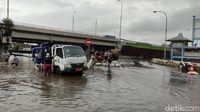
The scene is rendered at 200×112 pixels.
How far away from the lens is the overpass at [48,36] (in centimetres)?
6197

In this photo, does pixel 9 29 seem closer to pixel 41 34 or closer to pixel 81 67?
pixel 41 34

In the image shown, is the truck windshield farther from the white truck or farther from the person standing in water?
the person standing in water

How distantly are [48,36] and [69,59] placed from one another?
161 ft

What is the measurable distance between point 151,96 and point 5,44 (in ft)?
171

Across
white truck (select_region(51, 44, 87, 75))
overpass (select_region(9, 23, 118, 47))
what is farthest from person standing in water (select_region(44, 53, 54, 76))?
overpass (select_region(9, 23, 118, 47))

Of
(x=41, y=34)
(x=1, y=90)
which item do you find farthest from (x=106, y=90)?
(x=41, y=34)

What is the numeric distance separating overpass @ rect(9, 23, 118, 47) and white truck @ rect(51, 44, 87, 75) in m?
38.6

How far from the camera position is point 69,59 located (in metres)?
20.6

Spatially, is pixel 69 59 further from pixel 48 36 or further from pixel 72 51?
pixel 48 36

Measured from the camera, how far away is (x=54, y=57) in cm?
2222

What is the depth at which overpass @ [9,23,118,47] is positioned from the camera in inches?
2440

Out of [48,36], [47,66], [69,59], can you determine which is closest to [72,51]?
[69,59]

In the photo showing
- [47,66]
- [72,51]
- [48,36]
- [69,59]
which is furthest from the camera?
[48,36]

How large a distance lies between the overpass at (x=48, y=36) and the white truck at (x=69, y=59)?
3864cm
